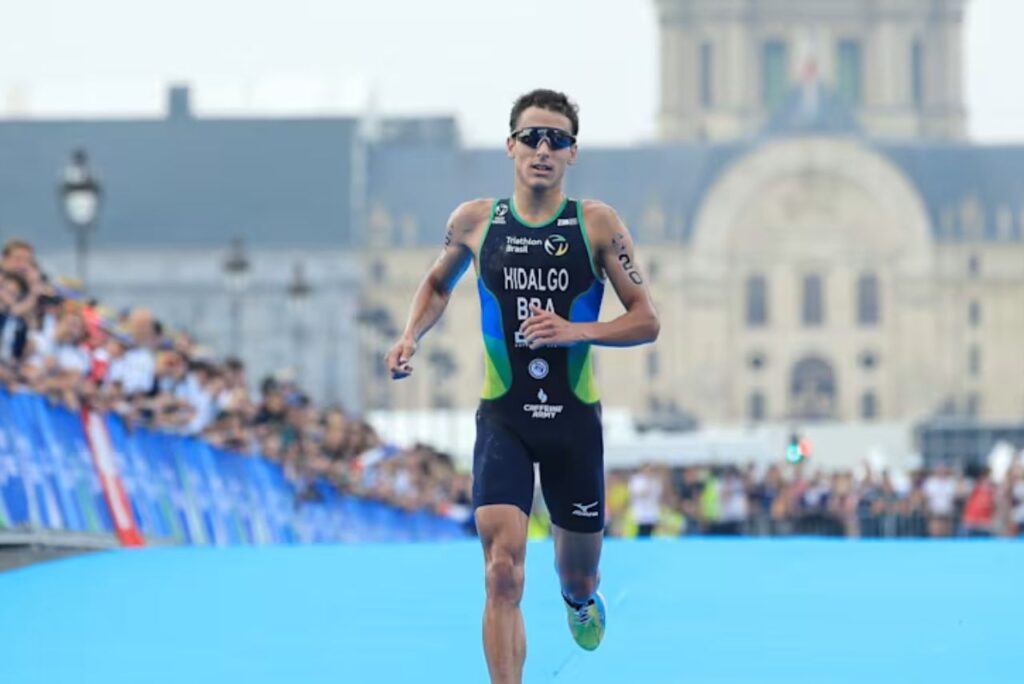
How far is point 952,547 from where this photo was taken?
18.3m

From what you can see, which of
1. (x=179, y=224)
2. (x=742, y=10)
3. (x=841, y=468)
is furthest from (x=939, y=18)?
(x=841, y=468)

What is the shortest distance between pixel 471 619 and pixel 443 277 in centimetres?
334

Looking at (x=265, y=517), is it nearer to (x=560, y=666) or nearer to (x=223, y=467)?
(x=223, y=467)

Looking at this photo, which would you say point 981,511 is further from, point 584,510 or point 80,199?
point 584,510

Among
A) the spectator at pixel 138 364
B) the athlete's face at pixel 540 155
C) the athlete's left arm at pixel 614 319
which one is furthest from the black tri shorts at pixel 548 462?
the spectator at pixel 138 364

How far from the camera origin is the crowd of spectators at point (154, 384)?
1642cm

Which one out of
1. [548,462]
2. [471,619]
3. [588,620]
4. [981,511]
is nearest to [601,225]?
[548,462]

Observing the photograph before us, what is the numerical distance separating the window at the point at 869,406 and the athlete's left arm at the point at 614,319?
130 metres

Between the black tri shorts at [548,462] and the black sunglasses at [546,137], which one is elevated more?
the black sunglasses at [546,137]

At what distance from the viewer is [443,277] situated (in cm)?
902

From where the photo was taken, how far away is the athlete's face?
861cm

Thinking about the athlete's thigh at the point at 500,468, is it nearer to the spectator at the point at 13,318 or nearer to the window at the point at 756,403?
the spectator at the point at 13,318

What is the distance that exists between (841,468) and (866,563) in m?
54.2

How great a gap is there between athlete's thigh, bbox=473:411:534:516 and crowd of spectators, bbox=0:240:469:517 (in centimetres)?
790
